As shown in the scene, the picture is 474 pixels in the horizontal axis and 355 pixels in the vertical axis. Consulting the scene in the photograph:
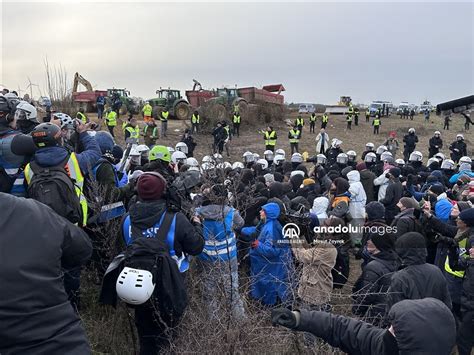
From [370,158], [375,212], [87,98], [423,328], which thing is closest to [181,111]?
[87,98]

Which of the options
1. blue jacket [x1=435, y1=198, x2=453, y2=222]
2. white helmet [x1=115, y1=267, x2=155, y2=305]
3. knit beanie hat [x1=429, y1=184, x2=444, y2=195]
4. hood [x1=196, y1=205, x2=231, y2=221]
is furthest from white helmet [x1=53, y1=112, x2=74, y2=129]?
knit beanie hat [x1=429, y1=184, x2=444, y2=195]

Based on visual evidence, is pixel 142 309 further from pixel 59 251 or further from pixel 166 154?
pixel 166 154

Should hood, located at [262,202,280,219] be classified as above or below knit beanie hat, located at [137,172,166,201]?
below

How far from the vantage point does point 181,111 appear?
26.7 meters

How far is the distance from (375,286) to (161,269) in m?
2.18

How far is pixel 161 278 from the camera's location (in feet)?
10.9

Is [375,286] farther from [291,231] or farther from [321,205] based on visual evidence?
[321,205]

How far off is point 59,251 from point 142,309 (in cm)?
135

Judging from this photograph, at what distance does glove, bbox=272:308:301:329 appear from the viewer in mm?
2562

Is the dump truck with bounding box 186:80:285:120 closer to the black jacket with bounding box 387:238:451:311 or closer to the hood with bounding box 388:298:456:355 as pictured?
the black jacket with bounding box 387:238:451:311

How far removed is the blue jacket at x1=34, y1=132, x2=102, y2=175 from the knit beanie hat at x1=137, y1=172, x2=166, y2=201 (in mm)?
794

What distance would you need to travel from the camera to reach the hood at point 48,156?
12.4 feet

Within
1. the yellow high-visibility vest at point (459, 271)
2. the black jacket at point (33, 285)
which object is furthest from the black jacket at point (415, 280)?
the black jacket at point (33, 285)

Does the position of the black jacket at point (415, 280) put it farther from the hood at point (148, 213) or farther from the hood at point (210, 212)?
the hood at point (148, 213)
